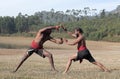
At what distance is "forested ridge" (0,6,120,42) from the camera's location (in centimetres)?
9234

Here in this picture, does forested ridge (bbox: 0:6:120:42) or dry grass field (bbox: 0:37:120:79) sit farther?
forested ridge (bbox: 0:6:120:42)

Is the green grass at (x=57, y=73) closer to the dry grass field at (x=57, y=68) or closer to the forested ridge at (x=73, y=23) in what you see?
the dry grass field at (x=57, y=68)

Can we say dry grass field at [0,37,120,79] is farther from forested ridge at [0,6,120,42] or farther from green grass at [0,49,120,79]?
forested ridge at [0,6,120,42]

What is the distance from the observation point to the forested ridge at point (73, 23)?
92.3 meters

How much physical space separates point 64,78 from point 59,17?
484 feet

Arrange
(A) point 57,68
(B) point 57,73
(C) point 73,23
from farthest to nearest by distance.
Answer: (C) point 73,23
(A) point 57,68
(B) point 57,73

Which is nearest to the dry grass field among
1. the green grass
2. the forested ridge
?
the green grass

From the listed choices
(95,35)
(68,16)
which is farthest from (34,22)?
(95,35)

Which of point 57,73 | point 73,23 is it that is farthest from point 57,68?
point 73,23

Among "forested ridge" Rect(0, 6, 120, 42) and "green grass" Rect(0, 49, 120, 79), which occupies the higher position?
"green grass" Rect(0, 49, 120, 79)

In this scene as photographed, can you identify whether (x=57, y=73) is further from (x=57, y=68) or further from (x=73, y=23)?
(x=73, y=23)

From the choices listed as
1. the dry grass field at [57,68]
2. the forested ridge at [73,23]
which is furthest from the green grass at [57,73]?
the forested ridge at [73,23]

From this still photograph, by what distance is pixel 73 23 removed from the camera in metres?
119

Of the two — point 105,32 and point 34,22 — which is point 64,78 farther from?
point 34,22
